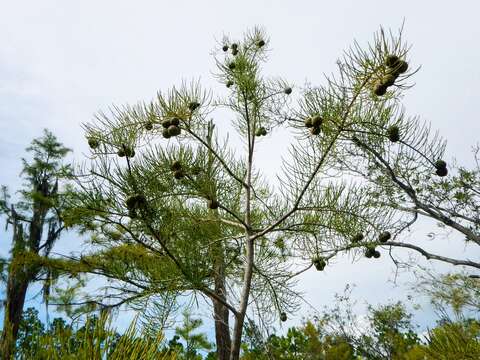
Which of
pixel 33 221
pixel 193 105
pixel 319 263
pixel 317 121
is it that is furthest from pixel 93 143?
pixel 33 221

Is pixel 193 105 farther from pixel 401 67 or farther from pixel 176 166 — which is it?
pixel 401 67

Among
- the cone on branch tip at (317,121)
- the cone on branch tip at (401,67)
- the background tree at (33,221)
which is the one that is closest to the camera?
the cone on branch tip at (401,67)

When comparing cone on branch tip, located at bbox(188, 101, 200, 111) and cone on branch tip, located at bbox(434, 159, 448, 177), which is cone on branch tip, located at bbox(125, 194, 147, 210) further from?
cone on branch tip, located at bbox(434, 159, 448, 177)

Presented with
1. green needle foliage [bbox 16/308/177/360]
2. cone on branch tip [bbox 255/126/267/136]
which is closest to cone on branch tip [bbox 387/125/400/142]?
cone on branch tip [bbox 255/126/267/136]

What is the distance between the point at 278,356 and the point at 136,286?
471cm

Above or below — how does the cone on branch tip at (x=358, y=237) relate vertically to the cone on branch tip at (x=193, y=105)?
below

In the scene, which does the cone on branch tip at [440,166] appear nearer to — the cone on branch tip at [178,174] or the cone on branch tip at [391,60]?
the cone on branch tip at [391,60]

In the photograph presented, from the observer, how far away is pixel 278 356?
20.1 feet

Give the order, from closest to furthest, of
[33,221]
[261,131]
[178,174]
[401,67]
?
[401,67]
[178,174]
[261,131]
[33,221]

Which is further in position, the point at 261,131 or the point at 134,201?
the point at 261,131

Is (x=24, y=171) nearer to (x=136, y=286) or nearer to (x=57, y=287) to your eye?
(x=57, y=287)

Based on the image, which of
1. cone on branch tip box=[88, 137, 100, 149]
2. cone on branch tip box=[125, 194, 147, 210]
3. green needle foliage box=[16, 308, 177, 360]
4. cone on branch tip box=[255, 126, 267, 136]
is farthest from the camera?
cone on branch tip box=[255, 126, 267, 136]

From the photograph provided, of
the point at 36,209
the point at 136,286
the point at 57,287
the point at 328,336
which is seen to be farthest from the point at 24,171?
the point at 136,286

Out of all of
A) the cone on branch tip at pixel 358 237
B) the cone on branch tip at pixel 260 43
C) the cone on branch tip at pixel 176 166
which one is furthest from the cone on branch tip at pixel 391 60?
the cone on branch tip at pixel 260 43
